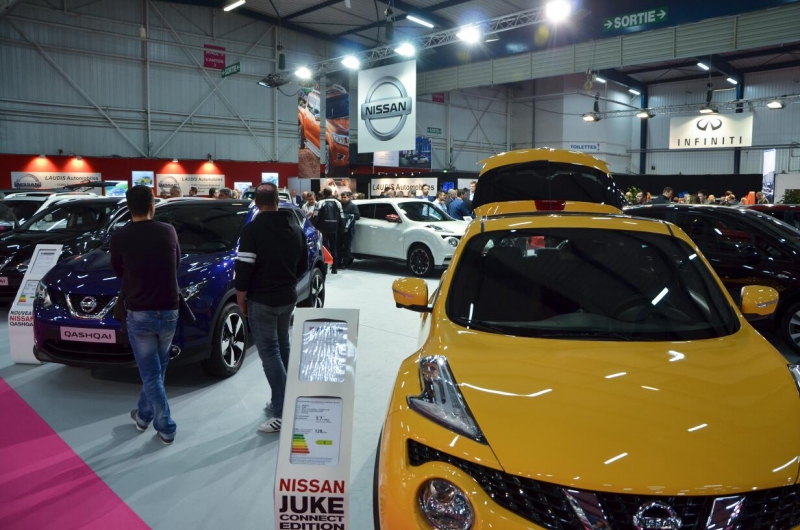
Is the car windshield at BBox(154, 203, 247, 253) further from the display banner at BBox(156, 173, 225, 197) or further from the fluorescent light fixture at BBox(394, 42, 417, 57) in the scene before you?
the display banner at BBox(156, 173, 225, 197)

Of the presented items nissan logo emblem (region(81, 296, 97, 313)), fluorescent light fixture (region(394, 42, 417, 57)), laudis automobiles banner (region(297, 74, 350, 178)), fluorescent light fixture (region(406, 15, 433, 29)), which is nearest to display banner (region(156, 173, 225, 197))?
laudis automobiles banner (region(297, 74, 350, 178))

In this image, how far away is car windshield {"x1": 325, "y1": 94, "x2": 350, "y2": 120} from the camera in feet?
72.6

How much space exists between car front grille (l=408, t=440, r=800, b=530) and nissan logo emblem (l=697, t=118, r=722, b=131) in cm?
2232

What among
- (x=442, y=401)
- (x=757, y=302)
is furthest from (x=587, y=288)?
(x=442, y=401)

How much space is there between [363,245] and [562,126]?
72.0 feet

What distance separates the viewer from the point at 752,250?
5.93 meters

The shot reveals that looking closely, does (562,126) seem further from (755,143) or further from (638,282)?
(638,282)

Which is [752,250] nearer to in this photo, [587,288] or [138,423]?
[587,288]

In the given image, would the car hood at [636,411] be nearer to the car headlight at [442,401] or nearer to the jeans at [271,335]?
the car headlight at [442,401]

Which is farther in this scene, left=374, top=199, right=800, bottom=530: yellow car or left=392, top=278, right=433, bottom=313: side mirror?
left=392, top=278, right=433, bottom=313: side mirror

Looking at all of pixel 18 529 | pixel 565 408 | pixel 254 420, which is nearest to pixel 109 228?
pixel 254 420

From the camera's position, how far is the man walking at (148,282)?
352cm

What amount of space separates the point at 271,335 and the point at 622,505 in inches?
99.5

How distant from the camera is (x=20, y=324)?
5.15 m
